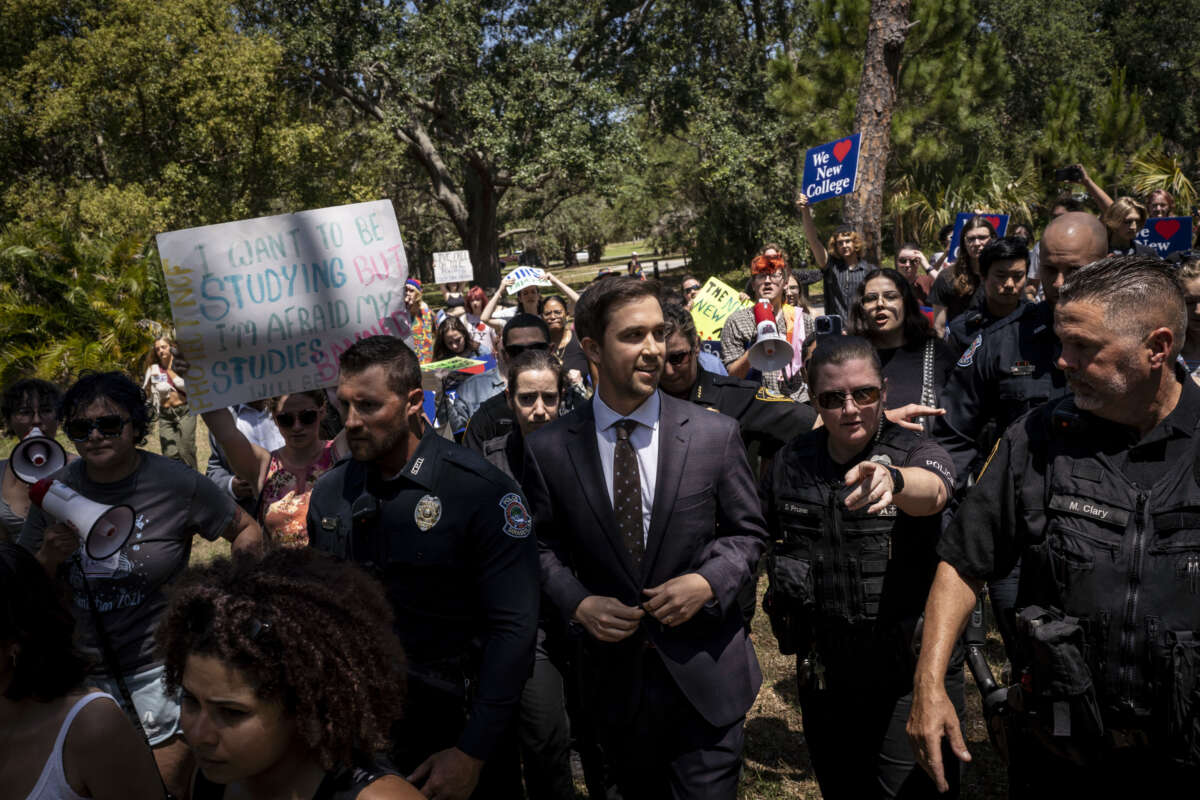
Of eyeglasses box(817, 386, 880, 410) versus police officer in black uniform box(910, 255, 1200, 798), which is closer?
police officer in black uniform box(910, 255, 1200, 798)

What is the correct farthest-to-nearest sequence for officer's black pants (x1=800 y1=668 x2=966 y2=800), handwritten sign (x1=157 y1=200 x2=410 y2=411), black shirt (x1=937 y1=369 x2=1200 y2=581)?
handwritten sign (x1=157 y1=200 x2=410 y2=411) < officer's black pants (x1=800 y1=668 x2=966 y2=800) < black shirt (x1=937 y1=369 x2=1200 y2=581)

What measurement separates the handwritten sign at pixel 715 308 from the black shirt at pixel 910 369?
2.64m

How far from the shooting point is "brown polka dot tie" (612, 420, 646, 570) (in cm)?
287

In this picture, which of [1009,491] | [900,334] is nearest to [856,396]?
[1009,491]

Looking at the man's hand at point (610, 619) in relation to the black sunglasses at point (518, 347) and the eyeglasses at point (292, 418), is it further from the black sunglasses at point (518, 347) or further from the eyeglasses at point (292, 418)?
the black sunglasses at point (518, 347)

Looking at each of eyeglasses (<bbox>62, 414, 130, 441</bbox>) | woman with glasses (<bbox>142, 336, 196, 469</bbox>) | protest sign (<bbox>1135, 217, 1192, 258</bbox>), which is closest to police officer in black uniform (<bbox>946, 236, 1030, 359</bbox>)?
protest sign (<bbox>1135, 217, 1192, 258</bbox>)

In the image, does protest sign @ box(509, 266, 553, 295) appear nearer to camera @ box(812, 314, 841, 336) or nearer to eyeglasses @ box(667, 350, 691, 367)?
camera @ box(812, 314, 841, 336)

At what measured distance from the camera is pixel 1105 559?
2229 millimetres

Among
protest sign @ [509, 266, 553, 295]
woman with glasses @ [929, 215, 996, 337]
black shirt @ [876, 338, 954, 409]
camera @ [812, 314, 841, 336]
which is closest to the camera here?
black shirt @ [876, 338, 954, 409]

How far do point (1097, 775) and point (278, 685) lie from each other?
6.72ft

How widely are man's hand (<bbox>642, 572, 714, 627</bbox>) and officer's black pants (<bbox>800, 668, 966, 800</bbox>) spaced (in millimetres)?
769

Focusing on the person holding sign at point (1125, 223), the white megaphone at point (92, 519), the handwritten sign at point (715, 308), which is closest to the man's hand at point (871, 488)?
the white megaphone at point (92, 519)

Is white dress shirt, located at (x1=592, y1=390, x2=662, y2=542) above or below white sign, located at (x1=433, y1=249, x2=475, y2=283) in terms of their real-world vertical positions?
below

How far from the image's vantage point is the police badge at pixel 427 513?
2697 mm
